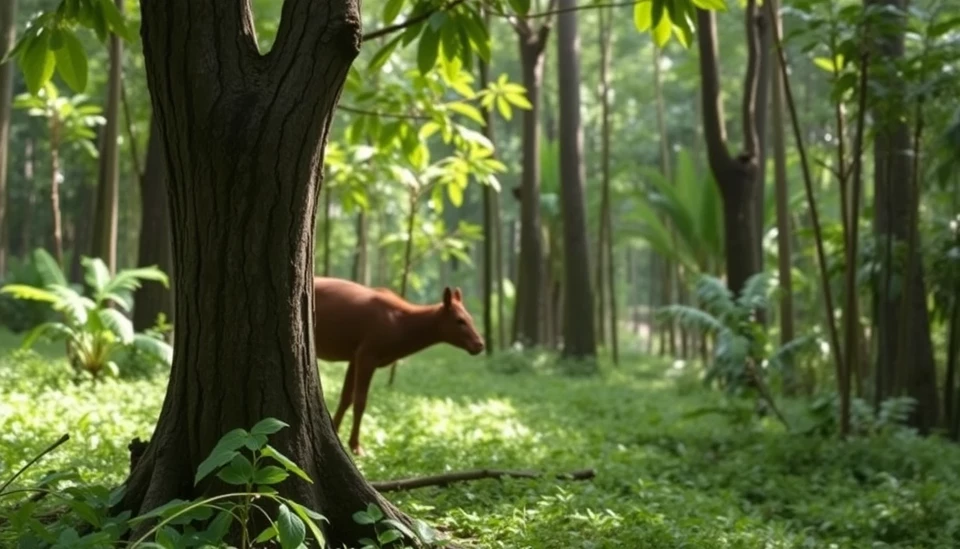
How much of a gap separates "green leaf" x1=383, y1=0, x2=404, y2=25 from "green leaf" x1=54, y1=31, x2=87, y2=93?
3.84 feet

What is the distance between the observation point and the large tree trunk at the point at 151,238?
1077 cm

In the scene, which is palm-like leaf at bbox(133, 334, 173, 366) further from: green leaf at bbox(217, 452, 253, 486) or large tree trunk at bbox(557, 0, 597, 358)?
large tree trunk at bbox(557, 0, 597, 358)

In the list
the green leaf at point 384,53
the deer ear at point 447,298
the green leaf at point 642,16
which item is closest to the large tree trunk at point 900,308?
the deer ear at point 447,298

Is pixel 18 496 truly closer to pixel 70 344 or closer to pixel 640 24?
pixel 640 24

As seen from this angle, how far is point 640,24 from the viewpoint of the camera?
4.06 m

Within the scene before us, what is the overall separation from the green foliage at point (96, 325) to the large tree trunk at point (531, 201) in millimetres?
8161

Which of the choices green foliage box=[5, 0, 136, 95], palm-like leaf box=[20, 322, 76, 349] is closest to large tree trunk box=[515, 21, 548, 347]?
palm-like leaf box=[20, 322, 76, 349]

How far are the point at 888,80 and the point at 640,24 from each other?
4817 mm

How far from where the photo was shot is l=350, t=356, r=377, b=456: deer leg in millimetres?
5957

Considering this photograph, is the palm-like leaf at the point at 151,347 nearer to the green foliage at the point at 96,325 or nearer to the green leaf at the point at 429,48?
the green foliage at the point at 96,325

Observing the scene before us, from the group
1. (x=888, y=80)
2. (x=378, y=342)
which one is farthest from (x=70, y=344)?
(x=888, y=80)

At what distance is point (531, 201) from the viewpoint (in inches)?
669

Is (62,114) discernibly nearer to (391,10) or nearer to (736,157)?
(736,157)

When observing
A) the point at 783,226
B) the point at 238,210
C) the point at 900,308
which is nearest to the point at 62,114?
the point at 783,226
